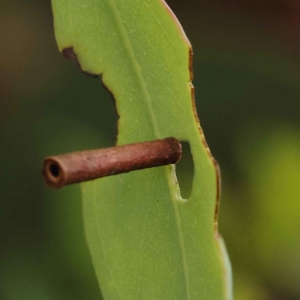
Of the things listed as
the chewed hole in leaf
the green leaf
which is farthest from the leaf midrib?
the chewed hole in leaf

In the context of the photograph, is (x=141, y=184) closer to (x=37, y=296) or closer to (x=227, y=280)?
(x=227, y=280)

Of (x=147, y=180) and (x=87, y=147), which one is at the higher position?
(x=147, y=180)

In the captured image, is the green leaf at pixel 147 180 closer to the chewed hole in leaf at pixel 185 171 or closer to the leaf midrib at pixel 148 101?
the leaf midrib at pixel 148 101

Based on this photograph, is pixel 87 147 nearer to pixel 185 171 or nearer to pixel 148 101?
pixel 185 171

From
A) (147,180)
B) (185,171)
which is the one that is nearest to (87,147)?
(185,171)

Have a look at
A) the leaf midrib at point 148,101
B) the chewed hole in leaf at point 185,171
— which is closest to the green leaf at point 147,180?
the leaf midrib at point 148,101

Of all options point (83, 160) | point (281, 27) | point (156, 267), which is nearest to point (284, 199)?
point (281, 27)
